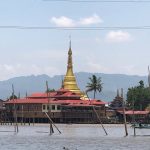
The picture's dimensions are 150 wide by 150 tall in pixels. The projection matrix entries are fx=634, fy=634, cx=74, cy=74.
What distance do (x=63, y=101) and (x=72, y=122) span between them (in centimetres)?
652

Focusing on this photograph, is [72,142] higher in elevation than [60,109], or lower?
lower

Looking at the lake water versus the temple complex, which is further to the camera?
the temple complex

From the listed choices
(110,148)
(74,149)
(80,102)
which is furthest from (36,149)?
(80,102)

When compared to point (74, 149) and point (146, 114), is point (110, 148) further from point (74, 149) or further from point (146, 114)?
point (146, 114)

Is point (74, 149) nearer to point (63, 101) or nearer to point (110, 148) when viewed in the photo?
point (110, 148)

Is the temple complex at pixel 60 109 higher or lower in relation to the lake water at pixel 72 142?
higher

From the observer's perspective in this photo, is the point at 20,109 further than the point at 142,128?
Yes

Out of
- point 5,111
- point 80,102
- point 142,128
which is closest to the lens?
point 142,128

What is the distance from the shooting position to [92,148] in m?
70.9

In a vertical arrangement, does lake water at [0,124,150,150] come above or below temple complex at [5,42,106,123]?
below

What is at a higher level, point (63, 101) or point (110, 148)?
point (63, 101)

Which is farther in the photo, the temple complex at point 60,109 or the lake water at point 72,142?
the temple complex at point 60,109

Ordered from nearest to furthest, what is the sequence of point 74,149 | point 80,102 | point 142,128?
1. point 74,149
2. point 142,128
3. point 80,102

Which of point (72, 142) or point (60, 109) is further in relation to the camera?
point (60, 109)
